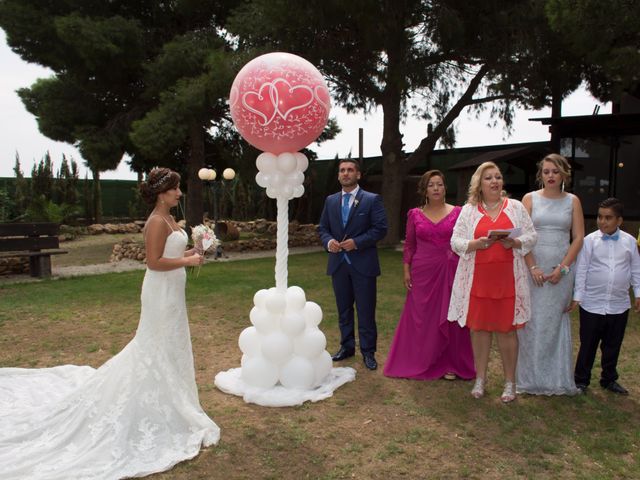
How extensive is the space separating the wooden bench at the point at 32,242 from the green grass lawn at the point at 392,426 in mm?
4344

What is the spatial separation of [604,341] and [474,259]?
1388mm

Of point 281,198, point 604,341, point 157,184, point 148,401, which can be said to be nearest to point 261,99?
point 281,198

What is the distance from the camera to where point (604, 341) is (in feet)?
14.5

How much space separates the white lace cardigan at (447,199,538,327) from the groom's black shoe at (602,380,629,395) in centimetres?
114

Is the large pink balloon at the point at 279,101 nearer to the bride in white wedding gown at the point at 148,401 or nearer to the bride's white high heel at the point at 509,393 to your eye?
the bride in white wedding gown at the point at 148,401

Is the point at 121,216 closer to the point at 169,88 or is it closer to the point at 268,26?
the point at 169,88

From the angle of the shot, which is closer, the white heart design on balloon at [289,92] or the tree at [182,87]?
the white heart design on balloon at [289,92]

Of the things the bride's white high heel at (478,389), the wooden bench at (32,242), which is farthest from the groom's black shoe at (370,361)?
the wooden bench at (32,242)

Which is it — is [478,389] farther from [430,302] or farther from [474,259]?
[474,259]

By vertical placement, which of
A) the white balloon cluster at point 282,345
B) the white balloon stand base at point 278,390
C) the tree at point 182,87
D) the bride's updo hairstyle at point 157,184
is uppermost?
the tree at point 182,87

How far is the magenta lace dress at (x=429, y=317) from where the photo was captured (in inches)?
184

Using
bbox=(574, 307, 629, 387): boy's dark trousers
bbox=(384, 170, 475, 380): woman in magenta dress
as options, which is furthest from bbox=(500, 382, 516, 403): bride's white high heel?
bbox=(574, 307, 629, 387): boy's dark trousers

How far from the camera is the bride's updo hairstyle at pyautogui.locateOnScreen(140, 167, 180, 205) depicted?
11.7 feet

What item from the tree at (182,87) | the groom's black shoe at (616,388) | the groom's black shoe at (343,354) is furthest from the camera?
the tree at (182,87)
